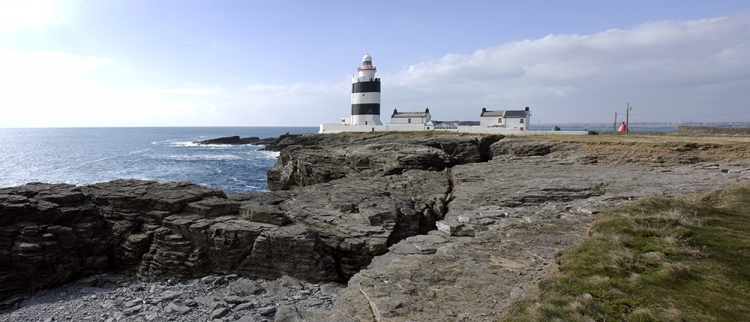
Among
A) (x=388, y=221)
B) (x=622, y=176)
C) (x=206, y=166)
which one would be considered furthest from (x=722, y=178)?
(x=206, y=166)

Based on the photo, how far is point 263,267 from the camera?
15.1m

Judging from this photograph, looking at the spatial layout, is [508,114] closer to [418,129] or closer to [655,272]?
[418,129]

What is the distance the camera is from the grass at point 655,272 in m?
6.92

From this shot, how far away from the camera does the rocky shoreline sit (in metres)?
9.97

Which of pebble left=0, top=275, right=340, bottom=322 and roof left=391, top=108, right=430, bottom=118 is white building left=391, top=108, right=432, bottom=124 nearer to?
roof left=391, top=108, right=430, bottom=118

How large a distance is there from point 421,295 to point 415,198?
36.4ft

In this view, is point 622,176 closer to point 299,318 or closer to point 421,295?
point 421,295

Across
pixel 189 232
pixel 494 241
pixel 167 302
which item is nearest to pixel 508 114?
pixel 494 241

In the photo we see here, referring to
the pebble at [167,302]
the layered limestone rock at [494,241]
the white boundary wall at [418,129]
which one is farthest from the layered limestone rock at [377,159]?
the pebble at [167,302]

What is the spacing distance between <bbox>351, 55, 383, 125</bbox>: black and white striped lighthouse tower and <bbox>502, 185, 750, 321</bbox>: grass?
4682cm

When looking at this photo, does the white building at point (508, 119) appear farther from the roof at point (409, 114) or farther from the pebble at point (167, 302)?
the pebble at point (167, 302)

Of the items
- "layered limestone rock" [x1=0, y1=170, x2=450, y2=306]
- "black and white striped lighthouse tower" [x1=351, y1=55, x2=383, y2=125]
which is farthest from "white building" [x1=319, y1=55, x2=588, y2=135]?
"layered limestone rock" [x1=0, y1=170, x2=450, y2=306]

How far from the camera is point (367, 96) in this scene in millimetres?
57562

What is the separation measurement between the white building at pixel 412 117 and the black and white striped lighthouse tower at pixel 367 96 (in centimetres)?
579
